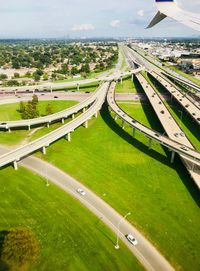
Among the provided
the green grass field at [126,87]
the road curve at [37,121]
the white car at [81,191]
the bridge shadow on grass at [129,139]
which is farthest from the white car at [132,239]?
the green grass field at [126,87]

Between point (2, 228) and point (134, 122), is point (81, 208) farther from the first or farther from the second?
point (134, 122)

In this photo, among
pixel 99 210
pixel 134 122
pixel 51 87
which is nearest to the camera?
pixel 99 210

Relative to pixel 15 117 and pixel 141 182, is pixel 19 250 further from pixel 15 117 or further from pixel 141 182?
pixel 15 117

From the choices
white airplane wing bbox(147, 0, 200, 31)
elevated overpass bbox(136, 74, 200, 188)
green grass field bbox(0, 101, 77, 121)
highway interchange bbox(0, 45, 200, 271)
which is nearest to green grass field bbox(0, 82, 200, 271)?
highway interchange bbox(0, 45, 200, 271)

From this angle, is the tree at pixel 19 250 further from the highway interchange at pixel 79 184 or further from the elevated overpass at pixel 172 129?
the elevated overpass at pixel 172 129

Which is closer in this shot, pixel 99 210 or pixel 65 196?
pixel 99 210

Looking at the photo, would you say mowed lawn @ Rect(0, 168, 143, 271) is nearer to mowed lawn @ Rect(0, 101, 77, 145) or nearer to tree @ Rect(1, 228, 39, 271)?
tree @ Rect(1, 228, 39, 271)

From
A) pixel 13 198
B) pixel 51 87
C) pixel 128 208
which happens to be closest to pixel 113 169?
pixel 128 208
